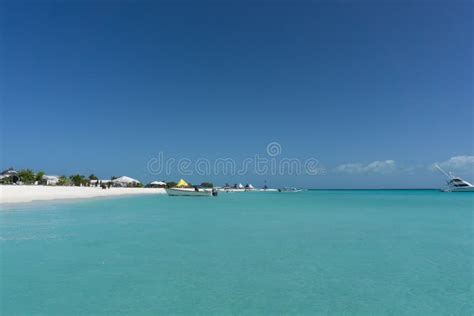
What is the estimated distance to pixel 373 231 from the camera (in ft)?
36.6

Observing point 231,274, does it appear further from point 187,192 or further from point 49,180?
point 49,180

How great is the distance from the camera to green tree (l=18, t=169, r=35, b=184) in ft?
127

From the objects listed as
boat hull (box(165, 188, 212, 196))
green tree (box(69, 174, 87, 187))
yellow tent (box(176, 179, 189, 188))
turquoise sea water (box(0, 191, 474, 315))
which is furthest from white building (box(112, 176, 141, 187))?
turquoise sea water (box(0, 191, 474, 315))

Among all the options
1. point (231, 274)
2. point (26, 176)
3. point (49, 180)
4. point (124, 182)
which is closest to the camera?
point (231, 274)

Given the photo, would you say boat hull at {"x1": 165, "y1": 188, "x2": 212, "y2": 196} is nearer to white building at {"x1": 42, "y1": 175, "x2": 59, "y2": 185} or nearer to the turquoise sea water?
white building at {"x1": 42, "y1": 175, "x2": 59, "y2": 185}

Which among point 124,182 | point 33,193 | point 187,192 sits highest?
point 124,182

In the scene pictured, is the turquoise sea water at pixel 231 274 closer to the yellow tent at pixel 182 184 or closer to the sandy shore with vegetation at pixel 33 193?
the sandy shore with vegetation at pixel 33 193

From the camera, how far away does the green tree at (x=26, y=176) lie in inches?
1519

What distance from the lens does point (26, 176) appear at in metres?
38.8

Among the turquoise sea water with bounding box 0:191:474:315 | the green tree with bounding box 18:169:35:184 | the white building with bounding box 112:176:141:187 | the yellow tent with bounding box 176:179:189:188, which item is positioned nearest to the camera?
the turquoise sea water with bounding box 0:191:474:315

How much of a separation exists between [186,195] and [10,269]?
37.6 metres

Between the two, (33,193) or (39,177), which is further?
(39,177)

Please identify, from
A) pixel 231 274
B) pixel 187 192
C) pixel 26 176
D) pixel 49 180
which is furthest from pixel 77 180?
pixel 231 274

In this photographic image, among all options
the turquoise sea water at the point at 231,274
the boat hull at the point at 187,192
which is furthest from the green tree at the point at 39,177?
the turquoise sea water at the point at 231,274
